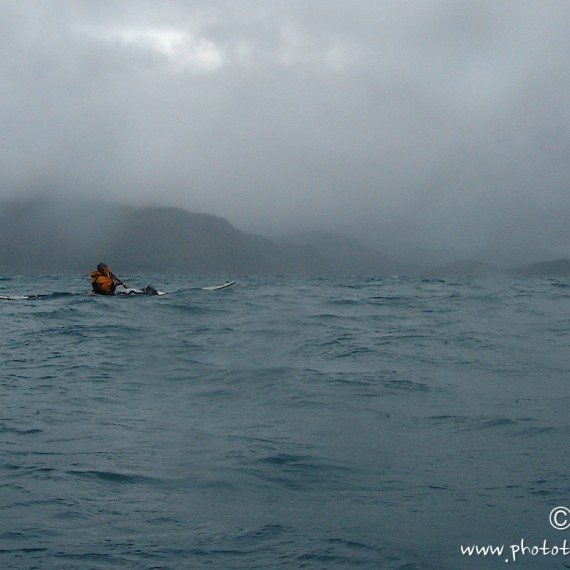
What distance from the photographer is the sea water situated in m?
5.81

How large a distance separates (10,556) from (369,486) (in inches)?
131

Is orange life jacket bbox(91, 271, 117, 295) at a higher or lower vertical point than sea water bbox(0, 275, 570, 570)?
higher

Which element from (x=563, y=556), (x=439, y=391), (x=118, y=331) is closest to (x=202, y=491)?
(x=563, y=556)

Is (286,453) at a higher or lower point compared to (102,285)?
lower

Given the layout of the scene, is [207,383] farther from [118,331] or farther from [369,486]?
[118,331]

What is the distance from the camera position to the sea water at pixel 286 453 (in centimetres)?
581

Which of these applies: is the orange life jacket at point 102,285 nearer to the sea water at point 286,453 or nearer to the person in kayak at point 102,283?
the person in kayak at point 102,283

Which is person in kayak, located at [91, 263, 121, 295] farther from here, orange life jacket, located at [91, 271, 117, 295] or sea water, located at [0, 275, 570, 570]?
sea water, located at [0, 275, 570, 570]

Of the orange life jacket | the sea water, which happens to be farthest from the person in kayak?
the sea water

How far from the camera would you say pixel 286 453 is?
330 inches

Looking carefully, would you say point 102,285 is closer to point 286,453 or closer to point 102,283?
point 102,283

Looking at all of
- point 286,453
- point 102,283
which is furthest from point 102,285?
point 286,453

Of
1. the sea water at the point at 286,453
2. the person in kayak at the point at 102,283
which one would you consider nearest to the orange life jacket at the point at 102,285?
the person in kayak at the point at 102,283

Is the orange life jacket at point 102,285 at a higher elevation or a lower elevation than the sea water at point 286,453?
higher
